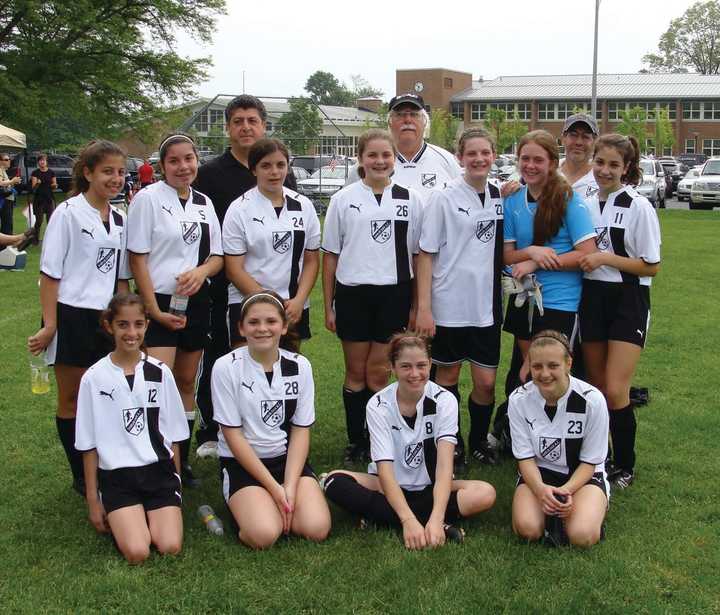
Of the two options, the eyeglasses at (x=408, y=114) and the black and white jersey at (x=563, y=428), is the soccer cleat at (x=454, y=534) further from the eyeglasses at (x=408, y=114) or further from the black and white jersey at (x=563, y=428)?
the eyeglasses at (x=408, y=114)

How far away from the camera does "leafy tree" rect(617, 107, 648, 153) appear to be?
62.3 metres

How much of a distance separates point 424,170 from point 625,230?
4.36ft

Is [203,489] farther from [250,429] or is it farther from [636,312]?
[636,312]

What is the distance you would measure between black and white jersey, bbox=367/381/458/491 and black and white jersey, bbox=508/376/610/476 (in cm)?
34

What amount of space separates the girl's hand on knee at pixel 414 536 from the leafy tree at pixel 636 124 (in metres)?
60.7

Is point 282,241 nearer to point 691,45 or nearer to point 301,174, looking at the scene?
point 301,174

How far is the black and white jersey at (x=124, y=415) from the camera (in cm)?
409

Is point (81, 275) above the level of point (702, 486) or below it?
above

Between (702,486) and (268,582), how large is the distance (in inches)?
103

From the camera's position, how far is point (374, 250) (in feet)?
15.9

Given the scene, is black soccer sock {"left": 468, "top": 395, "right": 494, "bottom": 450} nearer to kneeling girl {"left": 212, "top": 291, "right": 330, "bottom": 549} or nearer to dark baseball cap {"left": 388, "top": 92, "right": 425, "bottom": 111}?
kneeling girl {"left": 212, "top": 291, "right": 330, "bottom": 549}

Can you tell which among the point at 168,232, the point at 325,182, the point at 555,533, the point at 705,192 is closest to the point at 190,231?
the point at 168,232

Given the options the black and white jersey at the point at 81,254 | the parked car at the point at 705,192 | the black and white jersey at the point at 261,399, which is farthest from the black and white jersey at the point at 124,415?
the parked car at the point at 705,192

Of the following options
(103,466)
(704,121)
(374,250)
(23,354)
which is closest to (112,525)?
(103,466)
